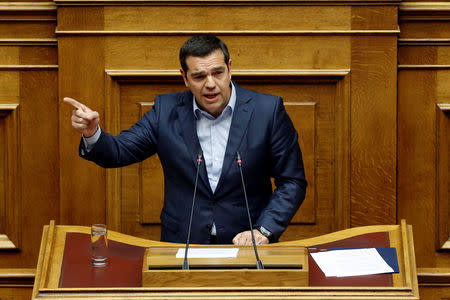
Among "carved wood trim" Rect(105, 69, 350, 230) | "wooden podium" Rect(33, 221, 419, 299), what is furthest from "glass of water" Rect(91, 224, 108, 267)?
"carved wood trim" Rect(105, 69, 350, 230)

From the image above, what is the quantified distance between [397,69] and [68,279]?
1.55 meters

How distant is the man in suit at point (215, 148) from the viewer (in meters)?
2.13

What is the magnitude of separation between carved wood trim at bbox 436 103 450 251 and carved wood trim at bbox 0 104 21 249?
1549mm

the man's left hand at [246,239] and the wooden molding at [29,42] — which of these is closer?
the man's left hand at [246,239]

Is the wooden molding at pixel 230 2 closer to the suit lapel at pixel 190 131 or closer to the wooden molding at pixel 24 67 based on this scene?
the wooden molding at pixel 24 67

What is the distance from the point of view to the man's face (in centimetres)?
210

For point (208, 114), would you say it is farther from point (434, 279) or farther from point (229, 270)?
point (434, 279)

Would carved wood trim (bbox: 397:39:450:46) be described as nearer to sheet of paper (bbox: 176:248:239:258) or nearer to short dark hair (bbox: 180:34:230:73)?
short dark hair (bbox: 180:34:230:73)

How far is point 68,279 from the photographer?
1618mm

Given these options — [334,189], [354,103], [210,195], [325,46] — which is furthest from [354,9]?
[210,195]

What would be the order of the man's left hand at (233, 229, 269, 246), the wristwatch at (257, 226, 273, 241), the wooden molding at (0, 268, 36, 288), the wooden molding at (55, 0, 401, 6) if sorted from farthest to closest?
1. the wooden molding at (0, 268, 36, 288)
2. the wooden molding at (55, 0, 401, 6)
3. the wristwatch at (257, 226, 273, 241)
4. the man's left hand at (233, 229, 269, 246)

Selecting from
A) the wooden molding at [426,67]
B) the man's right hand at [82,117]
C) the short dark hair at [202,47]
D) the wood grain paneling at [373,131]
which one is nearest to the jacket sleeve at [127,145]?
the man's right hand at [82,117]

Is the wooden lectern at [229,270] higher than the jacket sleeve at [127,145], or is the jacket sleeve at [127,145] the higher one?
the jacket sleeve at [127,145]

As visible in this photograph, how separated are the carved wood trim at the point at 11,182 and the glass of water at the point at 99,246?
3.43 feet
